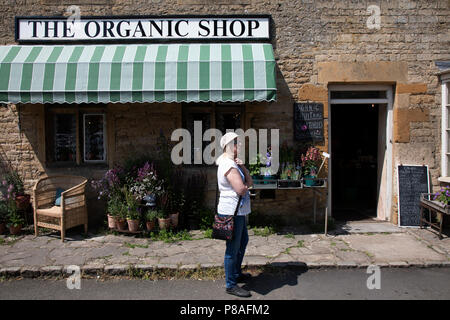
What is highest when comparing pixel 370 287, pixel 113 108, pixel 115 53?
pixel 115 53

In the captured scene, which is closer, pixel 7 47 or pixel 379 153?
pixel 7 47

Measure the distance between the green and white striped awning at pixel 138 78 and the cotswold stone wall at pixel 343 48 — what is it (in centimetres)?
99

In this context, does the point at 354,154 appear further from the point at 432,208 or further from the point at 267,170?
the point at 267,170

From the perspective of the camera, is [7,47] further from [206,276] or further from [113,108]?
[206,276]

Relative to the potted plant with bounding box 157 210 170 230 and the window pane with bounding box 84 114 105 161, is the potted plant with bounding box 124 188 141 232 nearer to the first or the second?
the potted plant with bounding box 157 210 170 230

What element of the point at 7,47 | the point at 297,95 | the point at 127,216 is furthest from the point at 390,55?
the point at 7,47

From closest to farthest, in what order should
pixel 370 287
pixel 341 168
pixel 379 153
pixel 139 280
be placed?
pixel 370 287 → pixel 139 280 → pixel 379 153 → pixel 341 168

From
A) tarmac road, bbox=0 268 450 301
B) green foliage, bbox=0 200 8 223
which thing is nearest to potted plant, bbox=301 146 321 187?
tarmac road, bbox=0 268 450 301

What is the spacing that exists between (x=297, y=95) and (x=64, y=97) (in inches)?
172

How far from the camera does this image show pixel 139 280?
4.84m

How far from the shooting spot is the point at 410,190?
7113 mm

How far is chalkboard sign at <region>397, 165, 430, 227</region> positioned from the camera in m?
7.07

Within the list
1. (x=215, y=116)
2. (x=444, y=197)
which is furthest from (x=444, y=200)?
(x=215, y=116)

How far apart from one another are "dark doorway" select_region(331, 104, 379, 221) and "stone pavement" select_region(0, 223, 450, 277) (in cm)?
310
